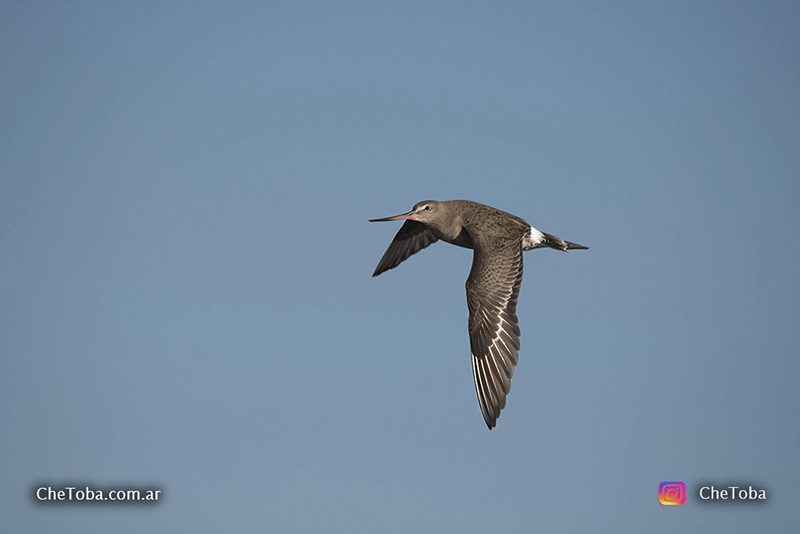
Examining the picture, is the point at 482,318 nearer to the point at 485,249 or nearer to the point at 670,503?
the point at 485,249

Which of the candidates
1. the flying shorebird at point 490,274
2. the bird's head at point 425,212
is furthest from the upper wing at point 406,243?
the bird's head at point 425,212

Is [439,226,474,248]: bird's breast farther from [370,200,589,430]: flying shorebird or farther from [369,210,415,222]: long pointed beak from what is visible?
[369,210,415,222]: long pointed beak

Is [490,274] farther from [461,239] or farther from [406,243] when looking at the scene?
[406,243]

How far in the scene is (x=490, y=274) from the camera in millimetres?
17547

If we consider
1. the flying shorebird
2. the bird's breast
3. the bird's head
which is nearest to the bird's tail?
the flying shorebird

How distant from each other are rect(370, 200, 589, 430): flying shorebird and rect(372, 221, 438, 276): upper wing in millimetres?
834

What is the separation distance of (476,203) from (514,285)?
2.07m

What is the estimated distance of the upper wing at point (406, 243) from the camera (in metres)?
20.2

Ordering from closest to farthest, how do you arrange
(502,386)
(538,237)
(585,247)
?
(502,386)
(538,237)
(585,247)

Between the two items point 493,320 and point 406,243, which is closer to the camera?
point 493,320

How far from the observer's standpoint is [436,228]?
1900cm

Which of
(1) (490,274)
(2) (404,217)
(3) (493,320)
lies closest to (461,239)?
(2) (404,217)

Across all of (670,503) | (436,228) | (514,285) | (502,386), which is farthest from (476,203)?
(670,503)

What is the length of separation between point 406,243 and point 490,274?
3.16 meters
